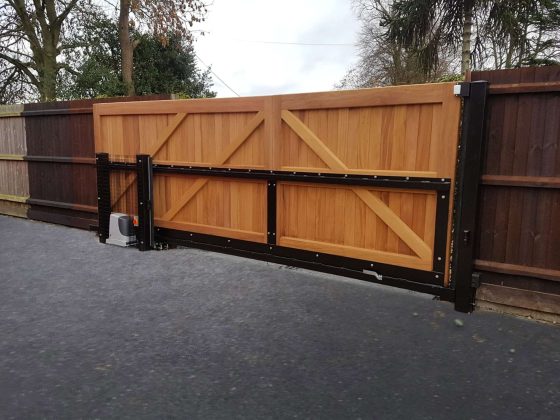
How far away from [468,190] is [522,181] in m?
0.47

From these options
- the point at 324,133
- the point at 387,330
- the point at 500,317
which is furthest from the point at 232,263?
the point at 500,317

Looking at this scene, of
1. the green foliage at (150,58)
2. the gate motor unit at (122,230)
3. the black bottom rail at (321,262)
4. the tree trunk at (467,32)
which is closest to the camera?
the black bottom rail at (321,262)

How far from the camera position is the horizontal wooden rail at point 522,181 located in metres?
4.28

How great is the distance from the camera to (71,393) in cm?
319

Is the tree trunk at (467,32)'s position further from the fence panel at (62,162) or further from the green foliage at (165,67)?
the fence panel at (62,162)

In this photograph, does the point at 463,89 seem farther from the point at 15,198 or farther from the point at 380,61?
the point at 380,61

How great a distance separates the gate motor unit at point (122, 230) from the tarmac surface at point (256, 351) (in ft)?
4.62

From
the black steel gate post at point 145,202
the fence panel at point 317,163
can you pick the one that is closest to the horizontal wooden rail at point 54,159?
the fence panel at point 317,163

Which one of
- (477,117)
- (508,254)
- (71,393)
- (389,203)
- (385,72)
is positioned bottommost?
(71,393)

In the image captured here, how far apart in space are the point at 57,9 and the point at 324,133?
1983 cm

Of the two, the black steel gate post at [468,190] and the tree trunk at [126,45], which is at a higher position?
the tree trunk at [126,45]

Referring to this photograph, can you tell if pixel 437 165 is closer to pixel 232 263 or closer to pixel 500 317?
pixel 500 317

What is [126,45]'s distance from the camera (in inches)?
690

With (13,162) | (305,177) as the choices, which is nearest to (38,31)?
(13,162)
